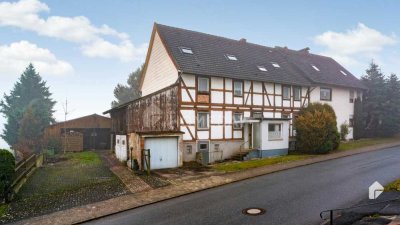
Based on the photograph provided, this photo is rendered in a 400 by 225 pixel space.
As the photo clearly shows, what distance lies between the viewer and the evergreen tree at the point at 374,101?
1387 inches

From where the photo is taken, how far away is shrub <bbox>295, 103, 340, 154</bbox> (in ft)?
79.8

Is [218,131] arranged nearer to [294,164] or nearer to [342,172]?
[294,164]

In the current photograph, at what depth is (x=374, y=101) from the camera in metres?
35.6

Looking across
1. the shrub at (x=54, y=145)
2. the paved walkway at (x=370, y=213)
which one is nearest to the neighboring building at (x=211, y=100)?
the shrub at (x=54, y=145)

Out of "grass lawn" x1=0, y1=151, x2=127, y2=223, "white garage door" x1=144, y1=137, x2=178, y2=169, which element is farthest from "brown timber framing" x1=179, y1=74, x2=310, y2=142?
"grass lawn" x1=0, y1=151, x2=127, y2=223

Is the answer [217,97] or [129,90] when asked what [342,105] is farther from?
[129,90]

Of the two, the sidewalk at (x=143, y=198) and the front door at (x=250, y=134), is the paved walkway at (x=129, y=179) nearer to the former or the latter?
the sidewalk at (x=143, y=198)

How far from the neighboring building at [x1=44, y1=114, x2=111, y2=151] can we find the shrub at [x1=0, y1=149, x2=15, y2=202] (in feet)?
69.3

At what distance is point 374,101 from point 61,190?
3631 cm

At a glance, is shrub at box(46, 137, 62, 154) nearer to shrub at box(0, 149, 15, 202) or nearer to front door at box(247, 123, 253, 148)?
shrub at box(0, 149, 15, 202)

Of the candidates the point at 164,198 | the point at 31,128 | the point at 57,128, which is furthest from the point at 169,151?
the point at 31,128

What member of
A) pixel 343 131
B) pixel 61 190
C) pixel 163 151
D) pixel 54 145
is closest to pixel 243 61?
pixel 163 151

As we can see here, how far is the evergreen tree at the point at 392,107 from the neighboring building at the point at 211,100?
9867mm

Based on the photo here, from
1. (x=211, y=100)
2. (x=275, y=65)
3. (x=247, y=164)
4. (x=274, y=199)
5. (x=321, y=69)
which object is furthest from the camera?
(x=321, y=69)
